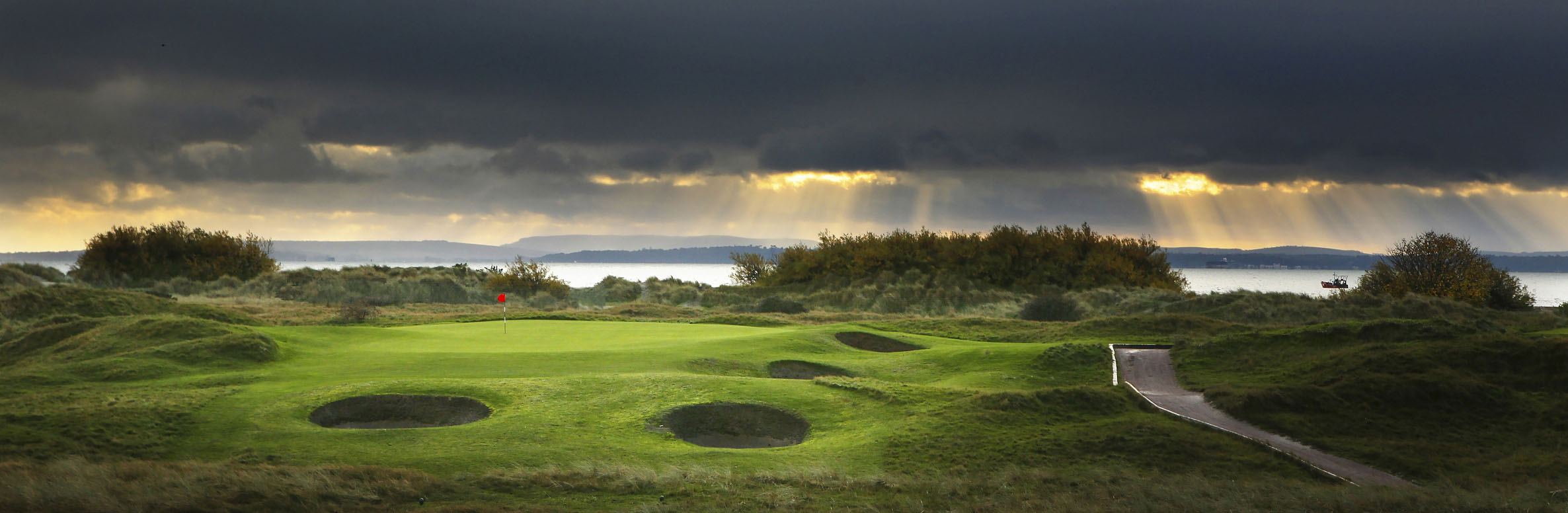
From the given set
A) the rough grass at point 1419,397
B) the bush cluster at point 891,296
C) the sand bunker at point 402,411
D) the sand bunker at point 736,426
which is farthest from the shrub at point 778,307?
the sand bunker at point 402,411

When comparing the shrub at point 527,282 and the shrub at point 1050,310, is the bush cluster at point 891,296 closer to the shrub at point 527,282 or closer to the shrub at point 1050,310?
the shrub at point 1050,310

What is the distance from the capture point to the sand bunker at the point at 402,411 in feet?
39.0

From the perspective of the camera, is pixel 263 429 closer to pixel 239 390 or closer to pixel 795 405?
pixel 239 390

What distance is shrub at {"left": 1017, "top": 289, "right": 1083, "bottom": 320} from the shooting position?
3203cm

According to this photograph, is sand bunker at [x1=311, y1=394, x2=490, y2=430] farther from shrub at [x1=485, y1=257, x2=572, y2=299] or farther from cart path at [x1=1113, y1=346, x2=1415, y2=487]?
shrub at [x1=485, y1=257, x2=572, y2=299]

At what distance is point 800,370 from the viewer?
17391 mm

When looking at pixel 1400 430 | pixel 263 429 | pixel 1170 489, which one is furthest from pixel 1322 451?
pixel 263 429

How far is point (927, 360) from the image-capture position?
18.2 metres

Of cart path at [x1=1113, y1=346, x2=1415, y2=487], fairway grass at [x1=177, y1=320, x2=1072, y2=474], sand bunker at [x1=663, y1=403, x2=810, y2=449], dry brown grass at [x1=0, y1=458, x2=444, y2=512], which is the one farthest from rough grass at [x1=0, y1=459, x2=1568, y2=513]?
sand bunker at [x1=663, y1=403, x2=810, y2=449]

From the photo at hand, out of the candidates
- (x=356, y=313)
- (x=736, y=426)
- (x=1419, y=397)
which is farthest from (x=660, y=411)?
(x=356, y=313)

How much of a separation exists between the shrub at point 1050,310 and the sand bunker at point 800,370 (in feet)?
54.0

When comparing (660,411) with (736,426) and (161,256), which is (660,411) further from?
(161,256)

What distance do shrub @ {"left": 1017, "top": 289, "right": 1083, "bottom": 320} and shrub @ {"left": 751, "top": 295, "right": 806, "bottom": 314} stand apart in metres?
8.68

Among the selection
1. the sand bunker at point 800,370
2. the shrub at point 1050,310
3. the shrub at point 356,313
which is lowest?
the sand bunker at point 800,370
